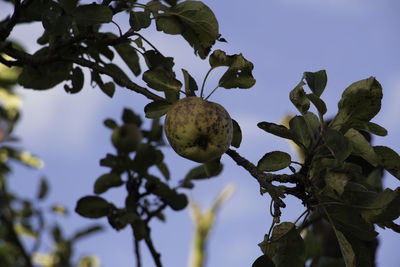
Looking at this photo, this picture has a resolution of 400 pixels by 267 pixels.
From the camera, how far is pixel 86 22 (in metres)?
1.32

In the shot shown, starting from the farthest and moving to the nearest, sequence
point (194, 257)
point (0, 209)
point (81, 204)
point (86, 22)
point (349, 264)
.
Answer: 1. point (194, 257)
2. point (0, 209)
3. point (81, 204)
4. point (86, 22)
5. point (349, 264)

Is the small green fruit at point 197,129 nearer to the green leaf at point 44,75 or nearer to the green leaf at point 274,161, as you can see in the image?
the green leaf at point 274,161

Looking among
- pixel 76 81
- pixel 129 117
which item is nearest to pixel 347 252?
pixel 76 81

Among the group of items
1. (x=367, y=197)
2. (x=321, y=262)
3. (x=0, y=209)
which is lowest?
(x=0, y=209)

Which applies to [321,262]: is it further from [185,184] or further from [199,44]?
[199,44]

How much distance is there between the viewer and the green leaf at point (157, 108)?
48.1 inches

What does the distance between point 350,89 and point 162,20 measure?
56cm

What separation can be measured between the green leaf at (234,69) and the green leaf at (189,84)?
2.6 inches

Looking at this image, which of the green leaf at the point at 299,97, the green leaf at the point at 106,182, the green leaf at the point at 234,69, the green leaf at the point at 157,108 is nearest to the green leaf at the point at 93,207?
the green leaf at the point at 106,182

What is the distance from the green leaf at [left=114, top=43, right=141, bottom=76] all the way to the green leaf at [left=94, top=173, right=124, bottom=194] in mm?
436

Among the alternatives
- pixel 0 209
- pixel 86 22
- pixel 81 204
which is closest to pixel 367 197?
pixel 86 22

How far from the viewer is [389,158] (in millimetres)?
1222

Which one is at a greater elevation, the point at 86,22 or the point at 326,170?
the point at 86,22

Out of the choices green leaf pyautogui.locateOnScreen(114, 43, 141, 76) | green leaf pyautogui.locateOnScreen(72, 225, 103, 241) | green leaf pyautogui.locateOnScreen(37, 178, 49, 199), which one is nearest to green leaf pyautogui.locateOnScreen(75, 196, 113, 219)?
green leaf pyautogui.locateOnScreen(114, 43, 141, 76)
